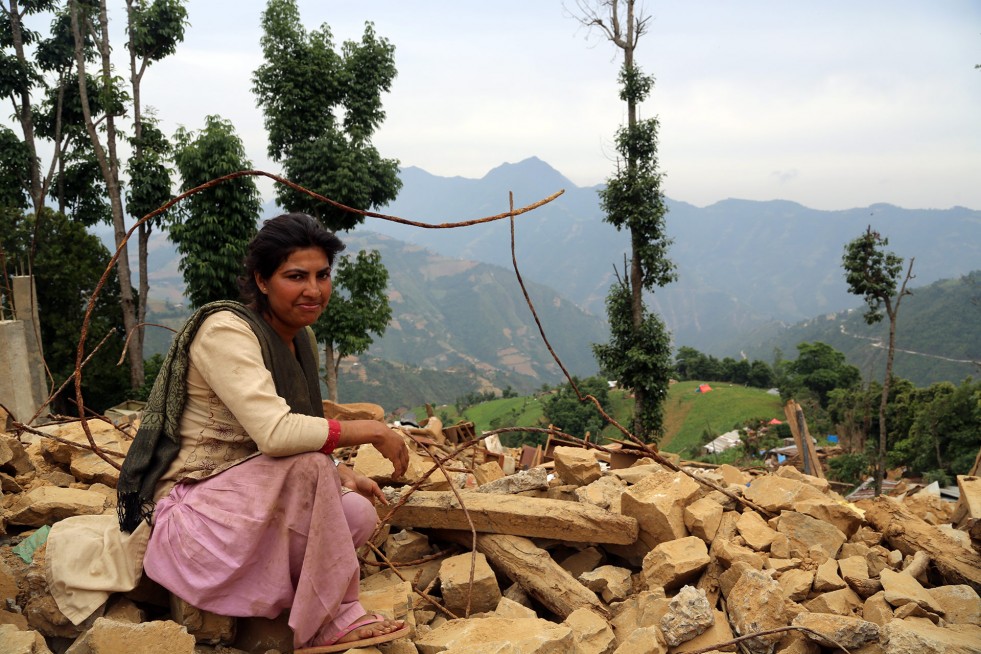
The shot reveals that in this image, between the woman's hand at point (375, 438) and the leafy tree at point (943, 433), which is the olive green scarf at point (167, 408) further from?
the leafy tree at point (943, 433)

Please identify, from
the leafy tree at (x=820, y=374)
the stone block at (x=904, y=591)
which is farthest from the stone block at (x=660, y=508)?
the leafy tree at (x=820, y=374)

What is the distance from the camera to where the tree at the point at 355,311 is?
14906mm

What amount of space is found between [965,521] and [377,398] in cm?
6384

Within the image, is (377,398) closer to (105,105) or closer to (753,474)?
(105,105)

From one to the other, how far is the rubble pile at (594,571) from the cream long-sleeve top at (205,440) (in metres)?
0.11

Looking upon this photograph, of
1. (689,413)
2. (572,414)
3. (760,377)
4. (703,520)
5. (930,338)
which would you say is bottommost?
(689,413)

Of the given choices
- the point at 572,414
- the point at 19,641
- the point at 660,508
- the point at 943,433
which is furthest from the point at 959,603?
the point at 572,414

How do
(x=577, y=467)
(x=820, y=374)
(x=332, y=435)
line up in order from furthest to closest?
1. (x=820, y=374)
2. (x=577, y=467)
3. (x=332, y=435)

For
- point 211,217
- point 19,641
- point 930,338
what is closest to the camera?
point 19,641

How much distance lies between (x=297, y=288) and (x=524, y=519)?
1.60 metres

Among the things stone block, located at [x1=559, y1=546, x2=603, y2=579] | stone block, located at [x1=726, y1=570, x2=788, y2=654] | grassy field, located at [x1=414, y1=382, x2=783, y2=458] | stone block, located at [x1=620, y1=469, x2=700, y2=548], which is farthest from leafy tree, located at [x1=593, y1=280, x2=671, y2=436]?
grassy field, located at [x1=414, y1=382, x2=783, y2=458]

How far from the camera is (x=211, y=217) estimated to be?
1377 centimetres

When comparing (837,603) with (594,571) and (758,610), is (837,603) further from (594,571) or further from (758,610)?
(594,571)

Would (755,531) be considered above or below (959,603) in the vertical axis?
above
